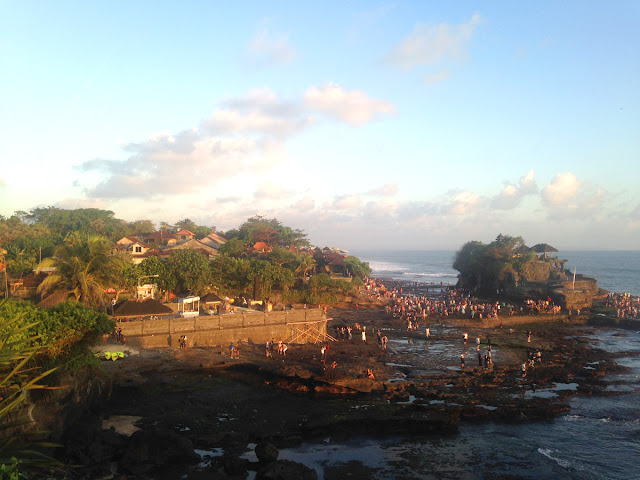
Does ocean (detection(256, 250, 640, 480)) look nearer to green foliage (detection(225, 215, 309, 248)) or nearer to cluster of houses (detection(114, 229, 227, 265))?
cluster of houses (detection(114, 229, 227, 265))

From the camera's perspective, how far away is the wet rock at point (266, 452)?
14.9m

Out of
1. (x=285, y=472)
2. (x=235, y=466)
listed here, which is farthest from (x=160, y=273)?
(x=285, y=472)

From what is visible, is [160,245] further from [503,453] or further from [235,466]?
[503,453]

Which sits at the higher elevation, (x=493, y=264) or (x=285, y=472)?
(x=493, y=264)

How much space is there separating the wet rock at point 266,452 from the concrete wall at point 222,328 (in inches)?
571

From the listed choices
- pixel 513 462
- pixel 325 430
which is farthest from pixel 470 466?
pixel 325 430

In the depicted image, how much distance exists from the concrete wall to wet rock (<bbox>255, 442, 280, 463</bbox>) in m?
14.5

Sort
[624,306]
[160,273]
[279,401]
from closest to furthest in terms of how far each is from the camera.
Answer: [279,401], [160,273], [624,306]

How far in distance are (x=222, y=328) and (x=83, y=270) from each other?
9741 mm

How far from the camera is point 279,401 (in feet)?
69.3

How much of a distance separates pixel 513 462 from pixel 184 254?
114ft

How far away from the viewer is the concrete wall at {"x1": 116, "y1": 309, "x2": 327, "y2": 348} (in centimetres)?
2695

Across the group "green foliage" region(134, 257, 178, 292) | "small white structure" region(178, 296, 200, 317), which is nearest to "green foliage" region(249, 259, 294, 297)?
"green foliage" region(134, 257, 178, 292)

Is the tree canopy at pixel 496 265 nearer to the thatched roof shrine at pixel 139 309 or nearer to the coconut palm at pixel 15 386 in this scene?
the thatched roof shrine at pixel 139 309
